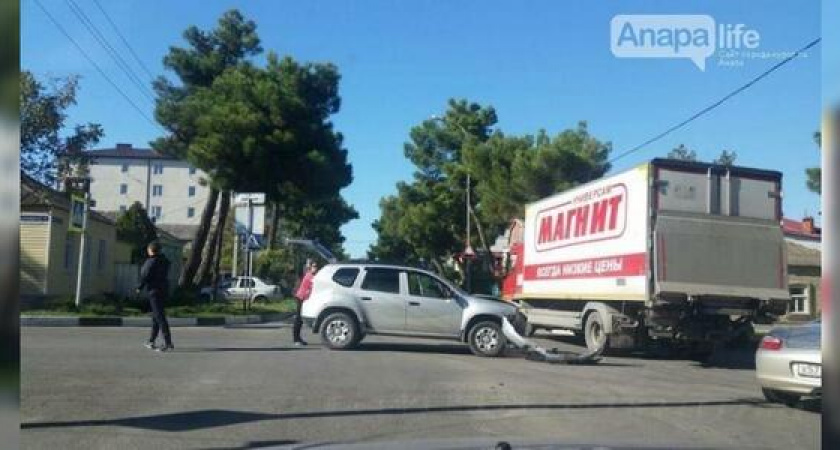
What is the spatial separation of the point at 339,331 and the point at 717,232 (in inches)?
263

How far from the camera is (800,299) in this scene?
3419 cm

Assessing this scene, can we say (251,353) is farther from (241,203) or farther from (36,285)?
(36,285)

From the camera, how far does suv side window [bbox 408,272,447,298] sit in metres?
15.8

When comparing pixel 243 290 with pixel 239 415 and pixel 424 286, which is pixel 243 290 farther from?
pixel 239 415

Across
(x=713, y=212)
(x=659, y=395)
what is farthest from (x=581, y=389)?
(x=713, y=212)

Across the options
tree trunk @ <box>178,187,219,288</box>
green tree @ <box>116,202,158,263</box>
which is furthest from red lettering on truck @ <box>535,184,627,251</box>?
green tree @ <box>116,202,158,263</box>

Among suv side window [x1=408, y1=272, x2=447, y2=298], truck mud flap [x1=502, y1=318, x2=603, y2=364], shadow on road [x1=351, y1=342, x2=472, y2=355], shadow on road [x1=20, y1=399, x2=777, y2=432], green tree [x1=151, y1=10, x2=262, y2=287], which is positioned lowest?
shadow on road [x1=20, y1=399, x2=777, y2=432]

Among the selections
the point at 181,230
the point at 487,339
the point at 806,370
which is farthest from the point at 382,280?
the point at 181,230

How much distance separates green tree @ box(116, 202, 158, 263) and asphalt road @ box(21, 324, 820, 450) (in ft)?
86.9

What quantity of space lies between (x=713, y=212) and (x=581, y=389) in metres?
5.90

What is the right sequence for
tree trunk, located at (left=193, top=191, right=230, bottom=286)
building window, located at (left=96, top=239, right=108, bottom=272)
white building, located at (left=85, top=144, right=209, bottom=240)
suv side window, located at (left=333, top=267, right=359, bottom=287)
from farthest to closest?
1. white building, located at (left=85, top=144, right=209, bottom=240)
2. tree trunk, located at (left=193, top=191, right=230, bottom=286)
3. building window, located at (left=96, top=239, right=108, bottom=272)
4. suv side window, located at (left=333, top=267, right=359, bottom=287)

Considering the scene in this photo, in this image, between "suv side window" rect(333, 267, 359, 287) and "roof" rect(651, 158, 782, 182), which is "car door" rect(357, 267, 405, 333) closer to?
"suv side window" rect(333, 267, 359, 287)

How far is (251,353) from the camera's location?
46.0 ft

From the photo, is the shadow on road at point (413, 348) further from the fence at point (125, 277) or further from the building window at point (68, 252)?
the fence at point (125, 277)
